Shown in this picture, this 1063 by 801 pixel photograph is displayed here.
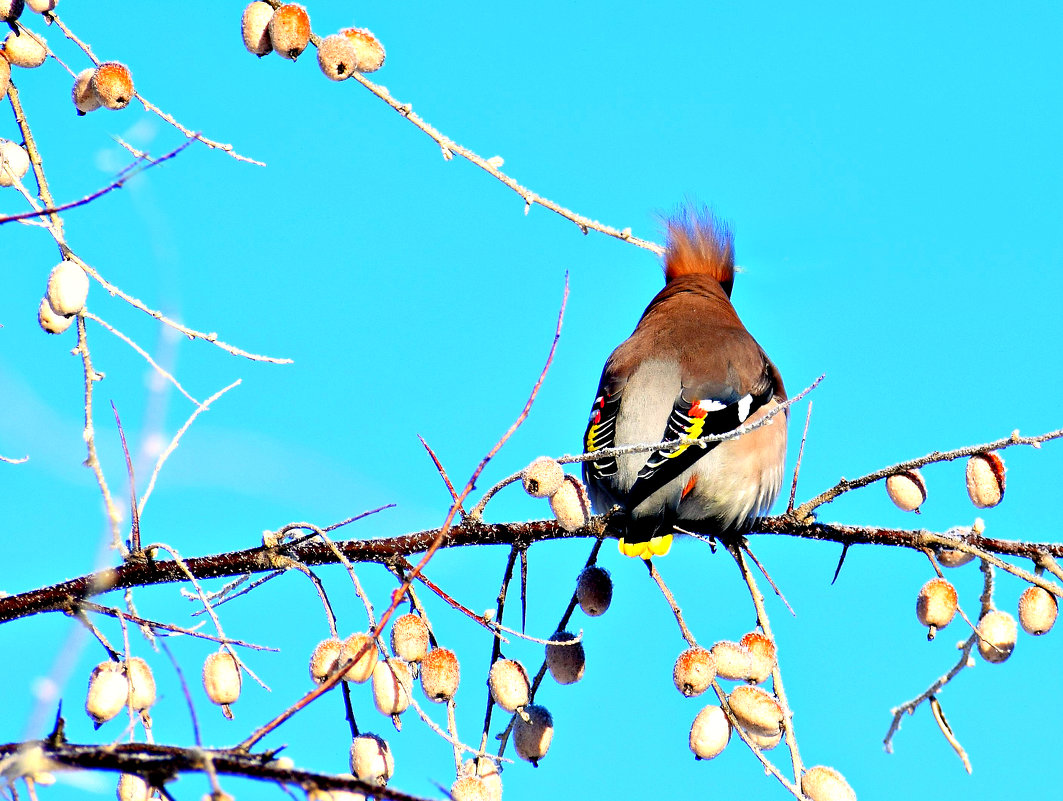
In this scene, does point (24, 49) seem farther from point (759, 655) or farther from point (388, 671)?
point (759, 655)

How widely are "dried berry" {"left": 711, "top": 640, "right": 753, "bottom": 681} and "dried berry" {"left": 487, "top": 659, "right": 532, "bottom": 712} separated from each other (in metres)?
0.41

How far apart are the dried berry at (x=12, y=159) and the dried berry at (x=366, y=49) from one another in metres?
0.72

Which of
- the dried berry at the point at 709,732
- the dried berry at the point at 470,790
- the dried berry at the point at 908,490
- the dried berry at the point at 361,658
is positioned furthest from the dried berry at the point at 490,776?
the dried berry at the point at 908,490

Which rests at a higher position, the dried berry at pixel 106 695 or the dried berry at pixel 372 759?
the dried berry at pixel 106 695

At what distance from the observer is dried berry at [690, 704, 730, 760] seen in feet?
8.84

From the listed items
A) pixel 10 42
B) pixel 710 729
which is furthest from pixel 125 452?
pixel 710 729

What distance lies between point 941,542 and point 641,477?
108 centimetres

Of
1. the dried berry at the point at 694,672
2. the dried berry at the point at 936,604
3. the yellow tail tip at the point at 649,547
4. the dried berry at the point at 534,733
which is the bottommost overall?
the dried berry at the point at 534,733

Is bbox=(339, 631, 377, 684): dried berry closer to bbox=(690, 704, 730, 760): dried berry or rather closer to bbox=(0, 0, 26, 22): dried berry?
bbox=(690, 704, 730, 760): dried berry

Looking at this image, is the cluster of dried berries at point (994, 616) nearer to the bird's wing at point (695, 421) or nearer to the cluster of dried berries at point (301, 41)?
the bird's wing at point (695, 421)

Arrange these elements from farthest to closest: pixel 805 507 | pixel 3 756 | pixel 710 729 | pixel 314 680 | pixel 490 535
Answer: pixel 805 507
pixel 490 535
pixel 710 729
pixel 314 680
pixel 3 756

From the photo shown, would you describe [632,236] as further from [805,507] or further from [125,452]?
[125,452]

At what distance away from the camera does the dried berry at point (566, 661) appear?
2.83m

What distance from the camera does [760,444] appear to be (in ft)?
14.4
